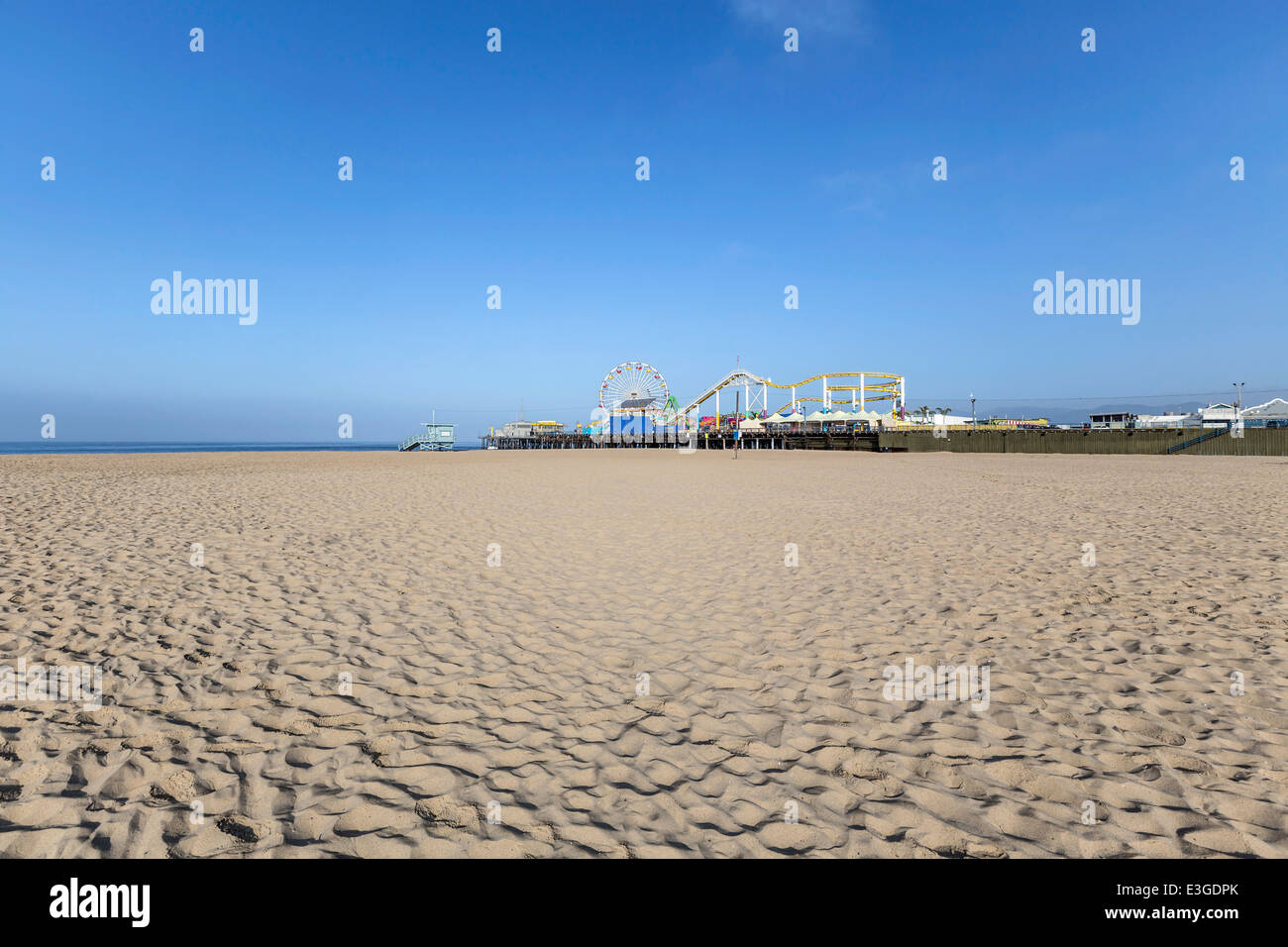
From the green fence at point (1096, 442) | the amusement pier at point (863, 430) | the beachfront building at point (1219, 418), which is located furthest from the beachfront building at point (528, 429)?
the beachfront building at point (1219, 418)

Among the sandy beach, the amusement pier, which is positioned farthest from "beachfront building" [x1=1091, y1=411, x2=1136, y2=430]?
the sandy beach

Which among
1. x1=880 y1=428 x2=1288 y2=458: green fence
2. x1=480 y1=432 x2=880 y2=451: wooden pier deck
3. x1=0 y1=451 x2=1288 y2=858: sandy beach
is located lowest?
x1=0 y1=451 x2=1288 y2=858: sandy beach

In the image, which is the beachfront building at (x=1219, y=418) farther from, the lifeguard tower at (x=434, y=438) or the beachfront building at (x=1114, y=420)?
the lifeguard tower at (x=434, y=438)

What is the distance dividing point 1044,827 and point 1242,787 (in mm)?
1366

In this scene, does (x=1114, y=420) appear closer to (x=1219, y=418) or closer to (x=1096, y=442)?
(x=1219, y=418)

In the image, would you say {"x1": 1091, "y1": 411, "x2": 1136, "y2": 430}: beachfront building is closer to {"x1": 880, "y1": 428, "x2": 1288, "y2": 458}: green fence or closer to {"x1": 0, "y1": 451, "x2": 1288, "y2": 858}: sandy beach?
{"x1": 880, "y1": 428, "x2": 1288, "y2": 458}: green fence

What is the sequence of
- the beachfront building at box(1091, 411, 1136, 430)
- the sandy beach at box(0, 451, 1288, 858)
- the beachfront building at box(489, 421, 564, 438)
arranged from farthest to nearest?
the beachfront building at box(489, 421, 564, 438) < the beachfront building at box(1091, 411, 1136, 430) < the sandy beach at box(0, 451, 1288, 858)

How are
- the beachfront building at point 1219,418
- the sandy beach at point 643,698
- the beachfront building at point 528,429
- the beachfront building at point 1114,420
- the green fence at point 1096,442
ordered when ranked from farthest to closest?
the beachfront building at point 528,429 < the beachfront building at point 1114,420 < the beachfront building at point 1219,418 < the green fence at point 1096,442 < the sandy beach at point 643,698

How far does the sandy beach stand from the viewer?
300cm

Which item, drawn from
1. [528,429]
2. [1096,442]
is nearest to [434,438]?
[528,429]

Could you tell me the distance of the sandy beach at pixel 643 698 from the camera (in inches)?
118

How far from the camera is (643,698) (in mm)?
4578

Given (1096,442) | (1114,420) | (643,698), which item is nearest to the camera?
(643,698)

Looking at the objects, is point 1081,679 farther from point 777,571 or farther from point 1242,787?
point 777,571
